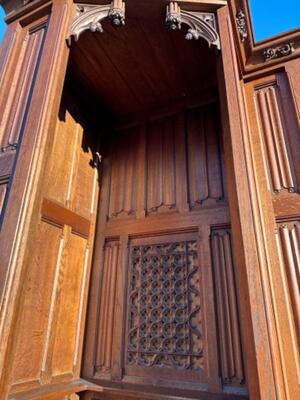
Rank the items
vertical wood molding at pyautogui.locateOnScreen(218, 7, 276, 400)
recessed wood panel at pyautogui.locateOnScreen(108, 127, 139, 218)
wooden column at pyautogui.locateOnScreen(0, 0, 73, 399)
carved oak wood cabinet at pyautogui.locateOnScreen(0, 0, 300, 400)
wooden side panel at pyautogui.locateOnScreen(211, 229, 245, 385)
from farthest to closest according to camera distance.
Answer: recessed wood panel at pyautogui.locateOnScreen(108, 127, 139, 218) < wooden side panel at pyautogui.locateOnScreen(211, 229, 245, 385) < carved oak wood cabinet at pyautogui.locateOnScreen(0, 0, 300, 400) < wooden column at pyautogui.locateOnScreen(0, 0, 73, 399) < vertical wood molding at pyautogui.locateOnScreen(218, 7, 276, 400)

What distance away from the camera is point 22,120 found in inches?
60.8

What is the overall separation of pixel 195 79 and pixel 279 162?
1.02 meters

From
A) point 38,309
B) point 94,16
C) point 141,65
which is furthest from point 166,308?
point 94,16

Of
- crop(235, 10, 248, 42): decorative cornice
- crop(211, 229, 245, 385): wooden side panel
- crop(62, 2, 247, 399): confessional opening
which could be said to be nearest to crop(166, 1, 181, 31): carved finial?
crop(62, 2, 247, 399): confessional opening

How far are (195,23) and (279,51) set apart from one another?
0.66 meters

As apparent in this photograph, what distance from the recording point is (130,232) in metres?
2.16

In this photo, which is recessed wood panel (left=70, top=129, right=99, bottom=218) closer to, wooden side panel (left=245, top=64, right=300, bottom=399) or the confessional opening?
the confessional opening

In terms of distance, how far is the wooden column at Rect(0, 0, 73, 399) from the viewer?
1.17 metres

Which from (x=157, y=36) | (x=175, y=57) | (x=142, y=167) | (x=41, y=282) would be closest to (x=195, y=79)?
(x=175, y=57)

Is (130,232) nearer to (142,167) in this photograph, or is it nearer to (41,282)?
(142,167)

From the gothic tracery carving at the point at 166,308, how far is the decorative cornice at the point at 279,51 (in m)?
1.38

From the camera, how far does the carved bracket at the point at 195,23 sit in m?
1.70

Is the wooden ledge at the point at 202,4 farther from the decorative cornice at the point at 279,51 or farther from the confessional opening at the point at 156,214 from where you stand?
the decorative cornice at the point at 279,51

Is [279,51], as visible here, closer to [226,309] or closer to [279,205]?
[279,205]
